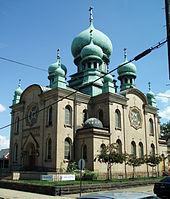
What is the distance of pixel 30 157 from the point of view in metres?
31.9

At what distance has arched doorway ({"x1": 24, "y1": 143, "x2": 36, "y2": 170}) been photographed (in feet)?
102

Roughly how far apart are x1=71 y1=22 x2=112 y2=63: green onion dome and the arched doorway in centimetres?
1754

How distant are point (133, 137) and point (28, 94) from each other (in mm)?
15610

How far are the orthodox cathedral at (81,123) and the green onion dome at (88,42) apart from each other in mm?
1202

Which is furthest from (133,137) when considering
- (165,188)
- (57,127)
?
(165,188)

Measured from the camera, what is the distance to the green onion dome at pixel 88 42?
134 ft

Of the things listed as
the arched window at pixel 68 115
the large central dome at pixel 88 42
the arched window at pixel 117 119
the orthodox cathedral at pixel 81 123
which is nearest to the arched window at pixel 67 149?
the orthodox cathedral at pixel 81 123

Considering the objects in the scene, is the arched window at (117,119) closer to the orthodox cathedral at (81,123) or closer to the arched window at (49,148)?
the orthodox cathedral at (81,123)

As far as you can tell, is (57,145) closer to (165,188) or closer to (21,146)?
(21,146)

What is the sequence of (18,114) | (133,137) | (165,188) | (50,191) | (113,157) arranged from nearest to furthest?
(165,188) → (50,191) → (113,157) → (133,137) → (18,114)

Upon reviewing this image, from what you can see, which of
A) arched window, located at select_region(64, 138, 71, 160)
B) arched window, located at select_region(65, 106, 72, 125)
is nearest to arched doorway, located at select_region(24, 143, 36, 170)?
arched window, located at select_region(64, 138, 71, 160)

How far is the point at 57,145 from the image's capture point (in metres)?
27.3

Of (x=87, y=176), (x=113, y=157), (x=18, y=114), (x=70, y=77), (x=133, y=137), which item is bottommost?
(x=87, y=176)

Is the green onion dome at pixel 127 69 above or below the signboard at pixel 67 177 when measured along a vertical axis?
above
